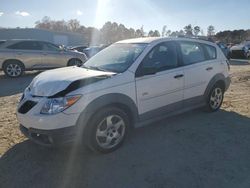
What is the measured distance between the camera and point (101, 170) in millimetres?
3668

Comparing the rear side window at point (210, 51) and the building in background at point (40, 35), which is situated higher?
the building in background at point (40, 35)

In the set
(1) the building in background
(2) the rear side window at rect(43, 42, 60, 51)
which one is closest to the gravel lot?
(2) the rear side window at rect(43, 42, 60, 51)

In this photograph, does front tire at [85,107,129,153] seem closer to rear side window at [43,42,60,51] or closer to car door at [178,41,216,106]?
car door at [178,41,216,106]

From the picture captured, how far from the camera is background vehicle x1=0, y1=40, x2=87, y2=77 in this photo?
1178cm

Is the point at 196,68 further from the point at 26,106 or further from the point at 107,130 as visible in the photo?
the point at 26,106

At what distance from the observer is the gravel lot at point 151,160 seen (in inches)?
134

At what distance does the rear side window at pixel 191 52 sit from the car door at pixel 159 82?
24 centimetres

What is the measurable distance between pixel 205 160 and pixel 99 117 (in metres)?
1.60

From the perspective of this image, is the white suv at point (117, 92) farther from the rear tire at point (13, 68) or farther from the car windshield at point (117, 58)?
the rear tire at point (13, 68)

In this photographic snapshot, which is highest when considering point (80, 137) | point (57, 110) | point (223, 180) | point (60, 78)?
point (60, 78)

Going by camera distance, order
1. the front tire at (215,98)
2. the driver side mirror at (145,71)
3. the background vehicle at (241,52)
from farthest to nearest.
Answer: the background vehicle at (241,52) < the front tire at (215,98) < the driver side mirror at (145,71)

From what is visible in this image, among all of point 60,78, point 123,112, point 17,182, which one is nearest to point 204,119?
point 123,112

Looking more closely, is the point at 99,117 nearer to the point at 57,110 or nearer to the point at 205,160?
the point at 57,110

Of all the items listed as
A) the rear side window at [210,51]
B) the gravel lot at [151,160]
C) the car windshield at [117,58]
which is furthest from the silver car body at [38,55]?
the rear side window at [210,51]
